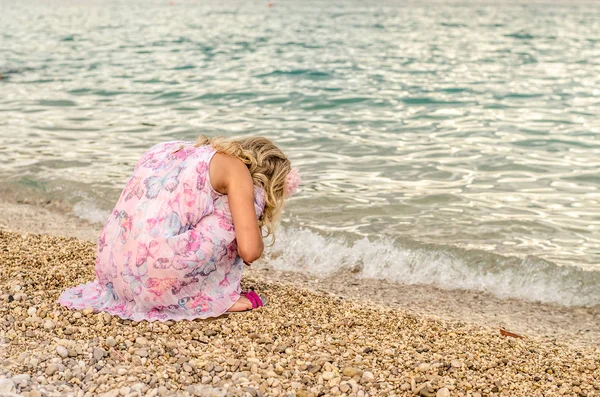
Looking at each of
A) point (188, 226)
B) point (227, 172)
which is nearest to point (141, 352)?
point (188, 226)

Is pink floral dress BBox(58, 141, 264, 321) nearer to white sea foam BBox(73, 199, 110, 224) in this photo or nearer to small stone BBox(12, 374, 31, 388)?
small stone BBox(12, 374, 31, 388)

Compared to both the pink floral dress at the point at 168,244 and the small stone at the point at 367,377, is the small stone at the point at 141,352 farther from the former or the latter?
the small stone at the point at 367,377

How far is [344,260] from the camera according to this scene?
702 cm

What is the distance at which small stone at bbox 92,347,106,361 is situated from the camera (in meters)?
3.92

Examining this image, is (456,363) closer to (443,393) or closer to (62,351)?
(443,393)

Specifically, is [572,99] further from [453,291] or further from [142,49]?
[142,49]

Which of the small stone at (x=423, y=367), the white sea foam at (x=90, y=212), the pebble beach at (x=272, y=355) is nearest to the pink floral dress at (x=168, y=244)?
the pebble beach at (x=272, y=355)

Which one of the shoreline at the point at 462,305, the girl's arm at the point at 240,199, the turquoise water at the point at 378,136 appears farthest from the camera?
the turquoise water at the point at 378,136

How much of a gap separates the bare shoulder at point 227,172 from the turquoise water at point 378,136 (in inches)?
102

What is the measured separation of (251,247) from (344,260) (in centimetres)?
273

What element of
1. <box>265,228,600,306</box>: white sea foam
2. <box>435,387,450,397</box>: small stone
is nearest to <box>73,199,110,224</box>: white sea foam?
<box>265,228,600,306</box>: white sea foam

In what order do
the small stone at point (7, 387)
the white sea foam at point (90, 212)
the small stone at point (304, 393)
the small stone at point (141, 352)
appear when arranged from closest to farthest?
the small stone at point (7, 387) < the small stone at point (304, 393) < the small stone at point (141, 352) < the white sea foam at point (90, 212)

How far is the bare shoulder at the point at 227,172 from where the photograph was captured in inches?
173

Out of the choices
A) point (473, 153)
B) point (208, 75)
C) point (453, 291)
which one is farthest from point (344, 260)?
point (208, 75)
